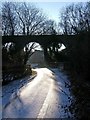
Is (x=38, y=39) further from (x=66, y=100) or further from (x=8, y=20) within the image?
(x=66, y=100)

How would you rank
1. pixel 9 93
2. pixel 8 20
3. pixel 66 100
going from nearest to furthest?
1. pixel 66 100
2. pixel 9 93
3. pixel 8 20

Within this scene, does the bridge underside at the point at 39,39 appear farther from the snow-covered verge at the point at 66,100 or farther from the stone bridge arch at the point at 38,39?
the snow-covered verge at the point at 66,100

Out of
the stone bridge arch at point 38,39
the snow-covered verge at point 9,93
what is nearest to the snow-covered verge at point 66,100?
the snow-covered verge at point 9,93

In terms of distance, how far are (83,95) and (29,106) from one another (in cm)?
592

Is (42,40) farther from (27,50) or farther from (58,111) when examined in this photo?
(58,111)

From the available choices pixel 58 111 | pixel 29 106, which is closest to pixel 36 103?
pixel 29 106

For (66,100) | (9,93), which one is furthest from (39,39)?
(66,100)

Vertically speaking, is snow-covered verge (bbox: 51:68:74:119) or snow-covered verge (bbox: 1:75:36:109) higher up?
snow-covered verge (bbox: 51:68:74:119)

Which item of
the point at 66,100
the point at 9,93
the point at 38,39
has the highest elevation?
the point at 38,39

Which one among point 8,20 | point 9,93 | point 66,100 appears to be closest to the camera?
point 66,100

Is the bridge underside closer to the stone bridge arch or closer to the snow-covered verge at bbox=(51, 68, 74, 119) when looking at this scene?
the stone bridge arch

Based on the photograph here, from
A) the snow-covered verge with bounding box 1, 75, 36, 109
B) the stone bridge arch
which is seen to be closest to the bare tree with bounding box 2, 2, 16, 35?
the stone bridge arch

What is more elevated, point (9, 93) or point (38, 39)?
point (38, 39)

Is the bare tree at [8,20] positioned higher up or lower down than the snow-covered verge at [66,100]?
higher up
